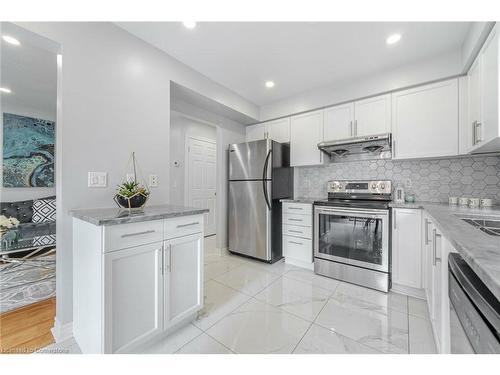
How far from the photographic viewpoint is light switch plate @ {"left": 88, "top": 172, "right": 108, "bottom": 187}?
1.54 m

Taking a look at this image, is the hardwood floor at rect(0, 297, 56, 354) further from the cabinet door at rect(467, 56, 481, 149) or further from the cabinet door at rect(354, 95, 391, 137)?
the cabinet door at rect(467, 56, 481, 149)

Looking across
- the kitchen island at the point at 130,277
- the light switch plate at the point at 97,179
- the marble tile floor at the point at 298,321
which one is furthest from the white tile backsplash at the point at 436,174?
the light switch plate at the point at 97,179

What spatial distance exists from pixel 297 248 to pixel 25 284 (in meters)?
3.14

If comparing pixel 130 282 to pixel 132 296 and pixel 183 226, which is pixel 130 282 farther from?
pixel 183 226

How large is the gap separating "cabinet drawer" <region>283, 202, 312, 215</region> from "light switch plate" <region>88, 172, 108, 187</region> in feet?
6.93

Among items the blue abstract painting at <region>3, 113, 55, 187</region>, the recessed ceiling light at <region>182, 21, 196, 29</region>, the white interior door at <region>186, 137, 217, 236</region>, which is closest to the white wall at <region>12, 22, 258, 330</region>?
the recessed ceiling light at <region>182, 21, 196, 29</region>

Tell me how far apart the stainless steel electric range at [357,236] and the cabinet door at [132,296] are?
6.17ft

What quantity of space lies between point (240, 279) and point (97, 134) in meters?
2.02

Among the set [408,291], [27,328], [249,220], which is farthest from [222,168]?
[408,291]

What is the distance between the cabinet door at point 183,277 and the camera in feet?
4.59

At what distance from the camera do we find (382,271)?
82.7 inches

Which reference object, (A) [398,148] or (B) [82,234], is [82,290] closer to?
(B) [82,234]
